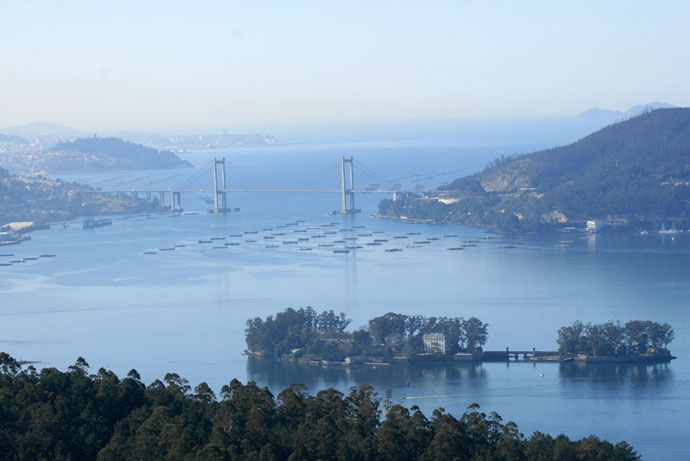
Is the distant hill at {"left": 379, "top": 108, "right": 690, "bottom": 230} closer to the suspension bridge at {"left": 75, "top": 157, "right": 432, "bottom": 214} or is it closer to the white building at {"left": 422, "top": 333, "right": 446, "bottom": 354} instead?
the suspension bridge at {"left": 75, "top": 157, "right": 432, "bottom": 214}

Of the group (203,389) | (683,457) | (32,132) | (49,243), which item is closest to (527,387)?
(683,457)

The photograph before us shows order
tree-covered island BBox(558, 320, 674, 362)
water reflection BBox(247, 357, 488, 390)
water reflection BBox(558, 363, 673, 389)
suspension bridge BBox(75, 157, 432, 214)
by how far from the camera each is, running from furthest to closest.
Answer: suspension bridge BBox(75, 157, 432, 214), tree-covered island BBox(558, 320, 674, 362), water reflection BBox(247, 357, 488, 390), water reflection BBox(558, 363, 673, 389)

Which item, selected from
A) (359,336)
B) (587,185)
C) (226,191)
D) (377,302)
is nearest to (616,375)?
(359,336)

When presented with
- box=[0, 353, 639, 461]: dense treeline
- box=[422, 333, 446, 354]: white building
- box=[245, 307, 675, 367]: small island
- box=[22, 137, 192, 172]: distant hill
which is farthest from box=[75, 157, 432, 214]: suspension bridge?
box=[0, 353, 639, 461]: dense treeline

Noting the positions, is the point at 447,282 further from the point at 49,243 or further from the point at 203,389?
the point at 49,243

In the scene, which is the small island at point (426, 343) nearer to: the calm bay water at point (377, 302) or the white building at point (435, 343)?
the white building at point (435, 343)

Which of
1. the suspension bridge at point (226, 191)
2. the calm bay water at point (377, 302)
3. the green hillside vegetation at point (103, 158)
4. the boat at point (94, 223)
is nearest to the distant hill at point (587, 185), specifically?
the suspension bridge at point (226, 191)
